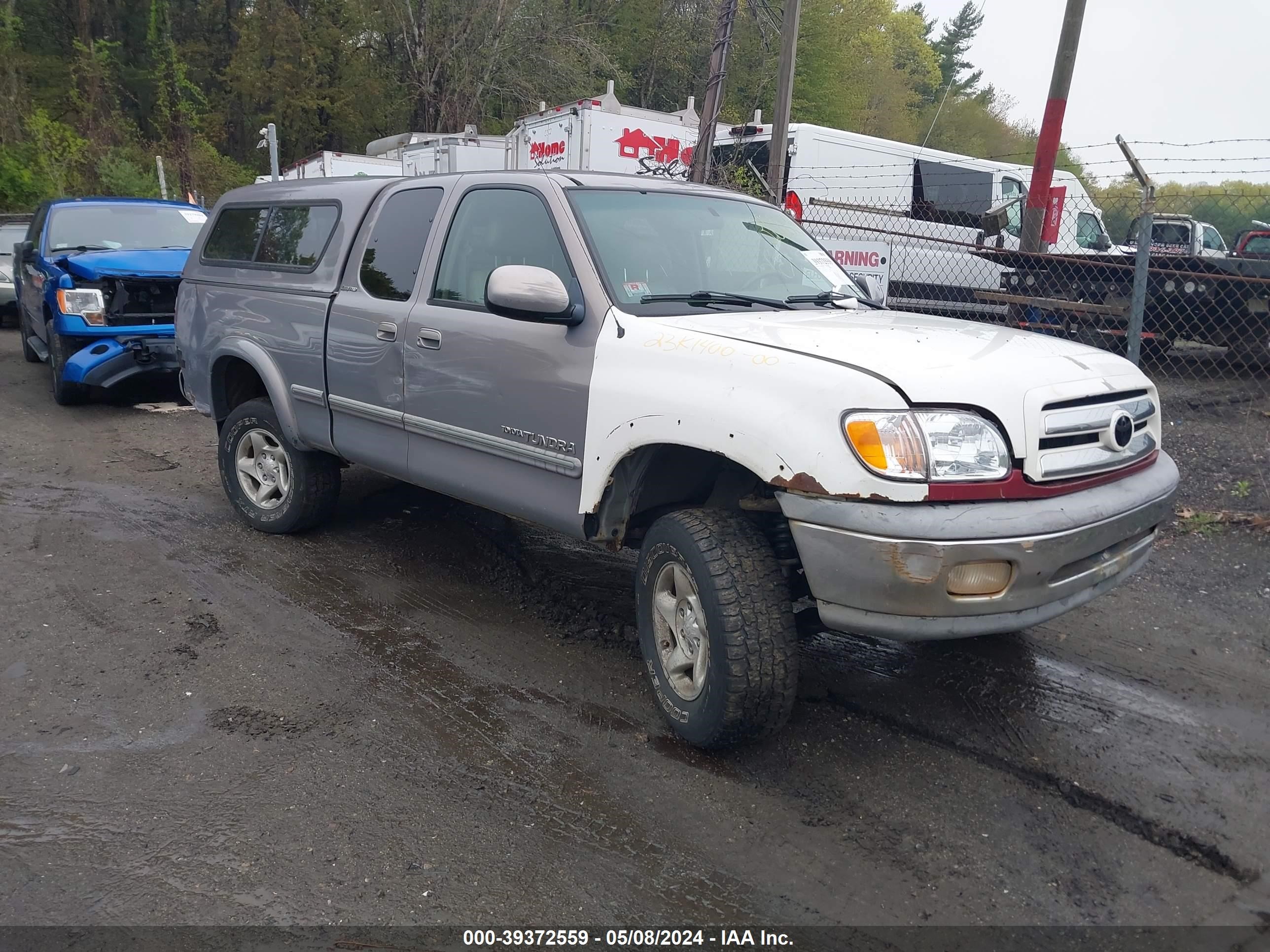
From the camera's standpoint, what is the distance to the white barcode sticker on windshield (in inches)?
174

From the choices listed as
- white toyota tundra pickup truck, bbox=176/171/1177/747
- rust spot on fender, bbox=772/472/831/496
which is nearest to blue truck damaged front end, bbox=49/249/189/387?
white toyota tundra pickup truck, bbox=176/171/1177/747

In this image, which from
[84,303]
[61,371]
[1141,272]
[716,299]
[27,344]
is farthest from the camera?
[27,344]

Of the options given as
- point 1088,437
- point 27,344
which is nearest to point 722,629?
point 1088,437

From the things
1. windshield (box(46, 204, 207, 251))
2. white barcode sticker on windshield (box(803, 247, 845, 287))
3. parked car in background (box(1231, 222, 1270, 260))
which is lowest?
white barcode sticker on windshield (box(803, 247, 845, 287))

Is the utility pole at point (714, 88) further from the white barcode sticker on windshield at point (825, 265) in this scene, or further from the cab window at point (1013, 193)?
the cab window at point (1013, 193)

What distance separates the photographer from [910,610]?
9.33 feet

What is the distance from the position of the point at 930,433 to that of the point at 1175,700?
6.25ft

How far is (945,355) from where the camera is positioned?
3.15 meters

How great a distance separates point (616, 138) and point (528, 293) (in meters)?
12.4

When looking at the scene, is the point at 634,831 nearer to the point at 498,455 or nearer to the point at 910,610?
the point at 910,610

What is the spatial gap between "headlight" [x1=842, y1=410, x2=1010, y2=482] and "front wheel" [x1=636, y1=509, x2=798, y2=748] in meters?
0.56

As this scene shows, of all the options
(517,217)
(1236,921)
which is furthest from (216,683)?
(1236,921)

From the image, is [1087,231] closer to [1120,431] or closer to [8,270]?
[1120,431]

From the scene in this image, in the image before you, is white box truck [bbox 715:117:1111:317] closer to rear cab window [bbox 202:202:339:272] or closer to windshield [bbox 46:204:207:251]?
windshield [bbox 46:204:207:251]
